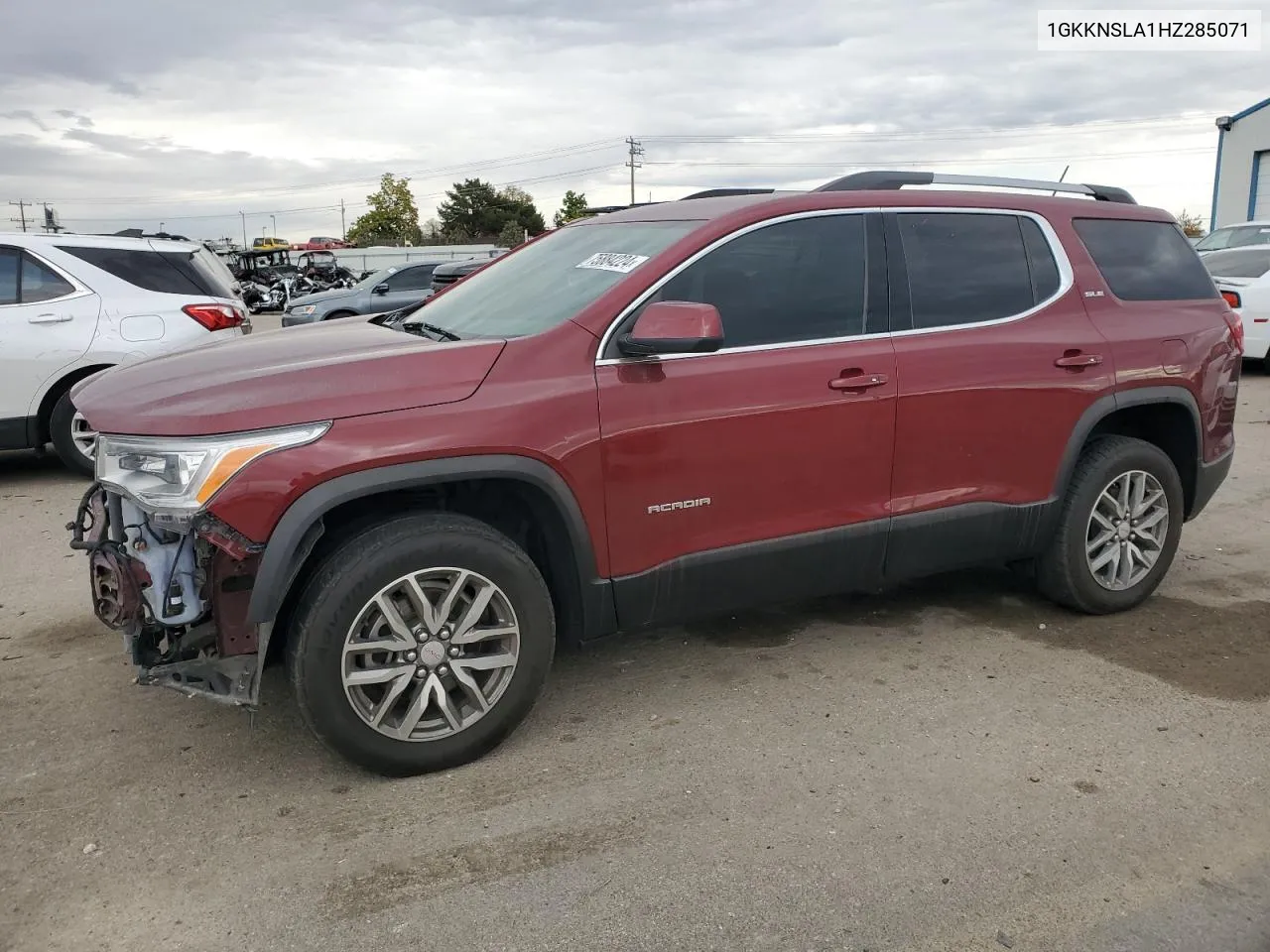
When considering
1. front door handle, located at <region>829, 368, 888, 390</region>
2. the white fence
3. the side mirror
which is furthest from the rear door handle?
the white fence

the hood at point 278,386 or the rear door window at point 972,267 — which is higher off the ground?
the rear door window at point 972,267

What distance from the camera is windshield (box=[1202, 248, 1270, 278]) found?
39.0 ft

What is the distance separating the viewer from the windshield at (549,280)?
3.57m

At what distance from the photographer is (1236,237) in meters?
15.0

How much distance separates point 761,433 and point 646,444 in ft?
1.46

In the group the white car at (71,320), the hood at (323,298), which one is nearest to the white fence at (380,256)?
the hood at (323,298)

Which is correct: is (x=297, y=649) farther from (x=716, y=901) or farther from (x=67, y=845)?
(x=716, y=901)

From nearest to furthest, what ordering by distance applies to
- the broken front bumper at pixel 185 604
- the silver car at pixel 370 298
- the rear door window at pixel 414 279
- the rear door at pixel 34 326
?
the broken front bumper at pixel 185 604 → the rear door at pixel 34 326 → the silver car at pixel 370 298 → the rear door window at pixel 414 279

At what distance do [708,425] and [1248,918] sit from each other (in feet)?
6.64

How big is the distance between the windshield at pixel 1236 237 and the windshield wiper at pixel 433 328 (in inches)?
548

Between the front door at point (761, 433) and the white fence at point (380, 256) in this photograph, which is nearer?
the front door at point (761, 433)

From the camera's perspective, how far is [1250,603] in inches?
189

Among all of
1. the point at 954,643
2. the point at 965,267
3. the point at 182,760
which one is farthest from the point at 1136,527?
the point at 182,760

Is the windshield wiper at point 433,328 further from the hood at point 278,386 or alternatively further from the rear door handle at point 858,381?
the rear door handle at point 858,381
